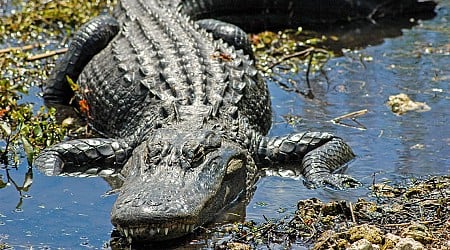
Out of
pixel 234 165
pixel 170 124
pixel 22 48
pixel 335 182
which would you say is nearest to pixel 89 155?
pixel 170 124

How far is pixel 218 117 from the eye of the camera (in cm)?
632

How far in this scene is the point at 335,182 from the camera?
605cm

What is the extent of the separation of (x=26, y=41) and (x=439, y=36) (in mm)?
4045

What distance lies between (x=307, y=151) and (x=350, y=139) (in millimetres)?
519

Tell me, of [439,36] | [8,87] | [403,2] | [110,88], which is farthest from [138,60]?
[403,2]

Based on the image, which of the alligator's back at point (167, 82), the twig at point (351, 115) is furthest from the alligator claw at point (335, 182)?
the twig at point (351, 115)

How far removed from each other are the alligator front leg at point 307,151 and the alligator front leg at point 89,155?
3.07 ft

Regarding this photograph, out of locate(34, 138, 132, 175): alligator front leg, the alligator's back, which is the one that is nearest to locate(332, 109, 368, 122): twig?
the alligator's back

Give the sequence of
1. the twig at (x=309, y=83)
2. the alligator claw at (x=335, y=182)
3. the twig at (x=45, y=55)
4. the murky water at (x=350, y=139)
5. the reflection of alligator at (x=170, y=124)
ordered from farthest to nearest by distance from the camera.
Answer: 1. the twig at (x=45, y=55)
2. the twig at (x=309, y=83)
3. the alligator claw at (x=335, y=182)
4. the murky water at (x=350, y=139)
5. the reflection of alligator at (x=170, y=124)

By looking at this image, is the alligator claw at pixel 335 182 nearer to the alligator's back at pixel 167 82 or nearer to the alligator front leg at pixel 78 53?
the alligator's back at pixel 167 82

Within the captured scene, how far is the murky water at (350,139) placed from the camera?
5480 mm

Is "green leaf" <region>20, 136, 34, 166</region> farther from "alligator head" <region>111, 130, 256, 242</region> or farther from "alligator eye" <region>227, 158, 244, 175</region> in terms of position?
"alligator eye" <region>227, 158, 244, 175</region>

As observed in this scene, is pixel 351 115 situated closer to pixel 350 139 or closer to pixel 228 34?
pixel 350 139

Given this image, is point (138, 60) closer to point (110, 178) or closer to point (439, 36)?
point (110, 178)
